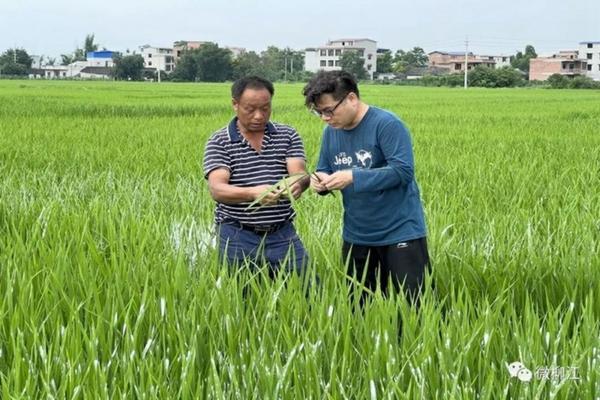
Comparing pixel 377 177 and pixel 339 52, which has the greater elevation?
pixel 339 52

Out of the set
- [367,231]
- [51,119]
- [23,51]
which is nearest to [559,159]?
[367,231]

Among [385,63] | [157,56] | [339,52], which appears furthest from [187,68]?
[157,56]

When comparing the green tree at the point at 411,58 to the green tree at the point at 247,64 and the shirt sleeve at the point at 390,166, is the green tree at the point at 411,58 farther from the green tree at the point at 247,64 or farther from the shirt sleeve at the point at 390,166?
the shirt sleeve at the point at 390,166

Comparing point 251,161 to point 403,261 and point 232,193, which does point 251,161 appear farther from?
point 403,261

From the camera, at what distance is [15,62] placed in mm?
62406

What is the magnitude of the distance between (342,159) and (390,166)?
0.58 feet

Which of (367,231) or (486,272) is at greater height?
(367,231)

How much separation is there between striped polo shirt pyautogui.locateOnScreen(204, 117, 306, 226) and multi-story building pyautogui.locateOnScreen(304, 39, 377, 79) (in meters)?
66.2

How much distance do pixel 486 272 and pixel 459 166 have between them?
9.59 feet

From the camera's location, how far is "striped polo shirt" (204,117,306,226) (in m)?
2.41

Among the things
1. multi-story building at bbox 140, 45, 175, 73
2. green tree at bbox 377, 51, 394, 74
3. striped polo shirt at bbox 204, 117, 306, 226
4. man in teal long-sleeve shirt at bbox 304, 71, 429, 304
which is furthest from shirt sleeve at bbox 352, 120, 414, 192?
multi-story building at bbox 140, 45, 175, 73

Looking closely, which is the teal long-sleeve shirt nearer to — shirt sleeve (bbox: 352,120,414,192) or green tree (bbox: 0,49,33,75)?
shirt sleeve (bbox: 352,120,414,192)

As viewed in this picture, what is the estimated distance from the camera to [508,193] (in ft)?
14.7

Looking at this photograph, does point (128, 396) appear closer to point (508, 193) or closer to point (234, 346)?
point (234, 346)
